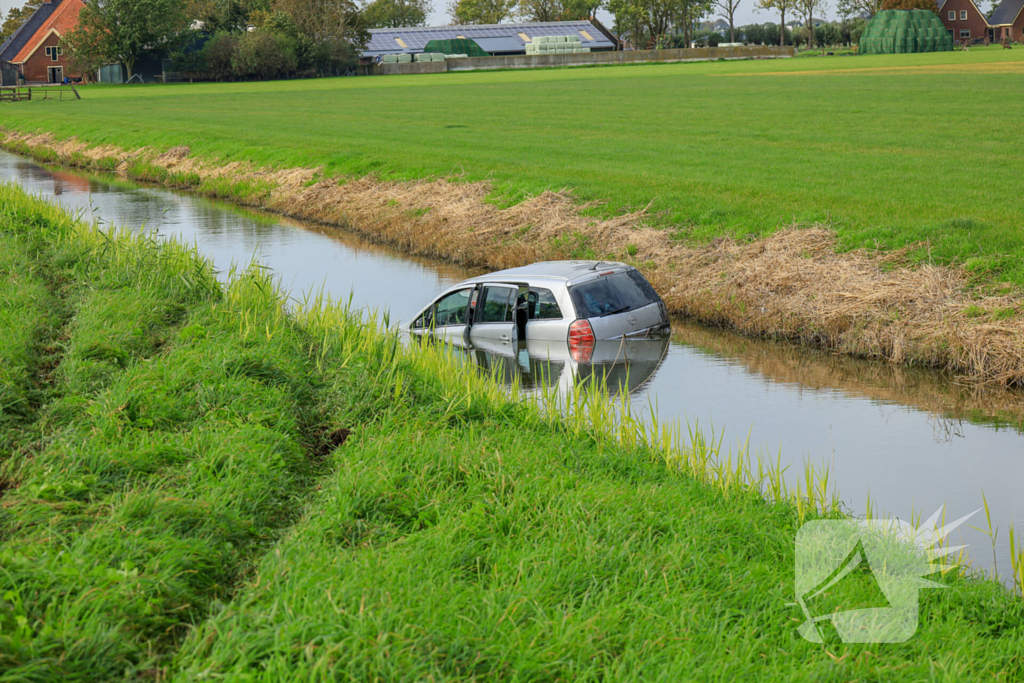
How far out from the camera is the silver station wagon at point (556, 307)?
13.2 metres

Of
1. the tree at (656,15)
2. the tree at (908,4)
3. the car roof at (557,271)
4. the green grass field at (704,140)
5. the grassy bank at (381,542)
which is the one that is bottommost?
the grassy bank at (381,542)

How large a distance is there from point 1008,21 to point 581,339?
143 m

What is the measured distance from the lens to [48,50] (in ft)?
368

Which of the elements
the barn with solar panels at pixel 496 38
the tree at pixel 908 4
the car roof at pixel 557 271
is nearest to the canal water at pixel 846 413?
the car roof at pixel 557 271

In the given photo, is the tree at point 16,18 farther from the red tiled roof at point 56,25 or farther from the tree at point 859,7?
the tree at point 859,7

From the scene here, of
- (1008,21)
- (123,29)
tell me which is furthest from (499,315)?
(1008,21)

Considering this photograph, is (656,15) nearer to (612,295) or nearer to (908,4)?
(908,4)

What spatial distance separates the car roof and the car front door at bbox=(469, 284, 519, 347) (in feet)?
0.60

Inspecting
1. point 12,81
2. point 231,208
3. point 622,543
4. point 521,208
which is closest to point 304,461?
point 622,543

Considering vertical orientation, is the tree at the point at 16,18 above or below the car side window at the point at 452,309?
above

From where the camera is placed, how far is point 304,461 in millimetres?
8031

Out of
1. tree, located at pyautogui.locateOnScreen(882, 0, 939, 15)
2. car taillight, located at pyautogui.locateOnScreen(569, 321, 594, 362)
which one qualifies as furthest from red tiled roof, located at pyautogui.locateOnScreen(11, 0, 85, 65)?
car taillight, located at pyautogui.locateOnScreen(569, 321, 594, 362)

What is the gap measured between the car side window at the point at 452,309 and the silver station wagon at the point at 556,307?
1 centimetres

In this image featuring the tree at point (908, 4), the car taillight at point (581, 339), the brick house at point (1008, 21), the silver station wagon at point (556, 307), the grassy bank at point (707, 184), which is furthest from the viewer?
the brick house at point (1008, 21)
